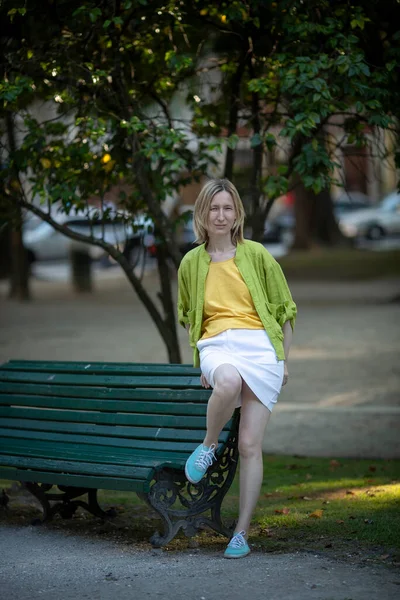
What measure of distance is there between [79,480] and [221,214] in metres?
1.53

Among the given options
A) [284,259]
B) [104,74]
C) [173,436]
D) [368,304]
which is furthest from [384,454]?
[284,259]

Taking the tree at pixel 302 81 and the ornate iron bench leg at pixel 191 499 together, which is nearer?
the ornate iron bench leg at pixel 191 499

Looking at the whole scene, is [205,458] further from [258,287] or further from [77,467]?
[258,287]

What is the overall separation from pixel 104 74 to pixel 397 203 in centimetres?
3416

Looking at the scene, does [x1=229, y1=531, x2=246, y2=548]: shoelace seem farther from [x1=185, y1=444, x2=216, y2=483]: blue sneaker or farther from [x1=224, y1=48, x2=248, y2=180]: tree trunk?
[x1=224, y1=48, x2=248, y2=180]: tree trunk

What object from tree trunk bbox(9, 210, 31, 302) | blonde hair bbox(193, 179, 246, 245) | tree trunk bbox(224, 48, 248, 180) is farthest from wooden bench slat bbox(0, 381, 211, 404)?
tree trunk bbox(9, 210, 31, 302)

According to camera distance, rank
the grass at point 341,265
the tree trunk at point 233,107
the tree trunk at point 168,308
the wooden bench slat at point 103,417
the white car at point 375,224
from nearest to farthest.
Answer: the wooden bench slat at point 103,417 → the tree trunk at point 233,107 → the tree trunk at point 168,308 → the grass at point 341,265 → the white car at point 375,224

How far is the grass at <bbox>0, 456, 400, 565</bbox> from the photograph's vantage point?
510 centimetres

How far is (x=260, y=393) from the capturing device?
188 inches

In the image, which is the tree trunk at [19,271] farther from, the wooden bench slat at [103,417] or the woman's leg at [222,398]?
the woman's leg at [222,398]

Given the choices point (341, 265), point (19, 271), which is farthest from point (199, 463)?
point (341, 265)

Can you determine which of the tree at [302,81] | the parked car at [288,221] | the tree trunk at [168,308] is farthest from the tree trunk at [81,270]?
the tree at [302,81]

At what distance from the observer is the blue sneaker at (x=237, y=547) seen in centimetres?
483

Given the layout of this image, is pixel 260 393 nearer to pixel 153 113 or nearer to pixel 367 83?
pixel 367 83
